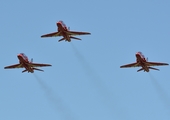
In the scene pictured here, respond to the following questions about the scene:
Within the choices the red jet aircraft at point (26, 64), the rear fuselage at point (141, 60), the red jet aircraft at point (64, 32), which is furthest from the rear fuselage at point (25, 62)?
the rear fuselage at point (141, 60)

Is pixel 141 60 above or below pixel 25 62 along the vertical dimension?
below

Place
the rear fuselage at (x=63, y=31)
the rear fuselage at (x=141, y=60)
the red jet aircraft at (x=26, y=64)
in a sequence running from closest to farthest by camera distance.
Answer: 1. the red jet aircraft at (x=26, y=64)
2. the rear fuselage at (x=63, y=31)
3. the rear fuselage at (x=141, y=60)

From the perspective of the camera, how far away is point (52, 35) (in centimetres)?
19500

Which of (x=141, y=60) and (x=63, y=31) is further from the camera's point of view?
(x=141, y=60)

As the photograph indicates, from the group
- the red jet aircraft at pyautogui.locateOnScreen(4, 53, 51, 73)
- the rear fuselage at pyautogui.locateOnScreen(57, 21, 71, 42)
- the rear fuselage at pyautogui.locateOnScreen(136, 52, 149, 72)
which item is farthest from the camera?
the rear fuselage at pyautogui.locateOnScreen(136, 52, 149, 72)

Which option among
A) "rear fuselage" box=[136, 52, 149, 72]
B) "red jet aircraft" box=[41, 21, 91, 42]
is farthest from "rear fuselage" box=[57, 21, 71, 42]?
"rear fuselage" box=[136, 52, 149, 72]

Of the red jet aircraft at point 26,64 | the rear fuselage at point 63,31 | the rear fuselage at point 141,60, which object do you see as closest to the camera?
the red jet aircraft at point 26,64

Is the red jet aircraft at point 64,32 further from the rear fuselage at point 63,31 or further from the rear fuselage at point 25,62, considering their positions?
the rear fuselage at point 25,62

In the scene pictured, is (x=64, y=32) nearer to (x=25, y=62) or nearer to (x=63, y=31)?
(x=63, y=31)

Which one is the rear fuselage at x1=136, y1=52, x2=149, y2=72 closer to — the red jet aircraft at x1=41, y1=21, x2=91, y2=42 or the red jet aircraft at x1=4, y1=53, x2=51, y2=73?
the red jet aircraft at x1=41, y1=21, x2=91, y2=42

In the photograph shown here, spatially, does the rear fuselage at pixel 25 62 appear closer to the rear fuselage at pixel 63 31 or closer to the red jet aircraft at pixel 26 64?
the red jet aircraft at pixel 26 64

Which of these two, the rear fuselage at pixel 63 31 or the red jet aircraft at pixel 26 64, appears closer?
the red jet aircraft at pixel 26 64

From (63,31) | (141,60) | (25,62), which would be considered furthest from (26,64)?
(141,60)

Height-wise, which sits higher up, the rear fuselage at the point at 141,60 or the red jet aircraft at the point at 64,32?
the red jet aircraft at the point at 64,32
